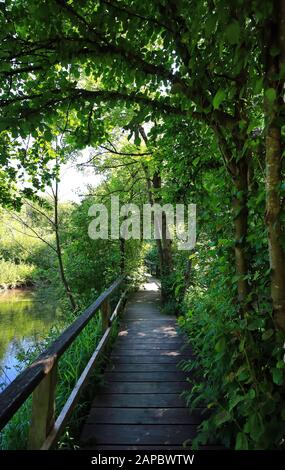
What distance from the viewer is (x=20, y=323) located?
11.0m

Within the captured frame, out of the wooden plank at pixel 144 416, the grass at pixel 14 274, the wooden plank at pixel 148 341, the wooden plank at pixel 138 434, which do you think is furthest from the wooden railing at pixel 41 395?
the grass at pixel 14 274

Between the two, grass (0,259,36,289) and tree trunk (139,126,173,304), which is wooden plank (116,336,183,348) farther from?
grass (0,259,36,289)

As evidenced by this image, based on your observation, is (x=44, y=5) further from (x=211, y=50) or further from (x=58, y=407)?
(x=58, y=407)

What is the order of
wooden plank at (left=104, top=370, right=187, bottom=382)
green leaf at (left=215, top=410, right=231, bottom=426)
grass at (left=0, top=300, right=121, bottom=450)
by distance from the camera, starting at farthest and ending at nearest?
wooden plank at (left=104, top=370, right=187, bottom=382), grass at (left=0, top=300, right=121, bottom=450), green leaf at (left=215, top=410, right=231, bottom=426)

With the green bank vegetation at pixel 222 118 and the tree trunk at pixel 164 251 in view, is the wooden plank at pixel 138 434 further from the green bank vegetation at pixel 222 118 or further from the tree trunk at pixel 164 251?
the tree trunk at pixel 164 251

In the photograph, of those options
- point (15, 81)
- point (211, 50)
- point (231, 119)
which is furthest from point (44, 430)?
point (15, 81)

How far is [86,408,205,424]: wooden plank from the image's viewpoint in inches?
94.2

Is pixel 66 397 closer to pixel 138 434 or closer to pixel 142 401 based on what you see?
pixel 142 401

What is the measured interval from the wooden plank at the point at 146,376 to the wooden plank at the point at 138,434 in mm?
787

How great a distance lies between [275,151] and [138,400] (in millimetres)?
2335

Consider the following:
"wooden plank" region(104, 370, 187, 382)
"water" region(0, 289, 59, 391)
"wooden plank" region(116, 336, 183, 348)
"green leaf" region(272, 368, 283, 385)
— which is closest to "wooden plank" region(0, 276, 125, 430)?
"green leaf" region(272, 368, 283, 385)

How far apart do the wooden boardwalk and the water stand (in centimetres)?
295

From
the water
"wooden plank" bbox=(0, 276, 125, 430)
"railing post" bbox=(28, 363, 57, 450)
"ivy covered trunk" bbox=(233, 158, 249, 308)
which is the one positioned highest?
"ivy covered trunk" bbox=(233, 158, 249, 308)

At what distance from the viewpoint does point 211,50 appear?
1.46m
